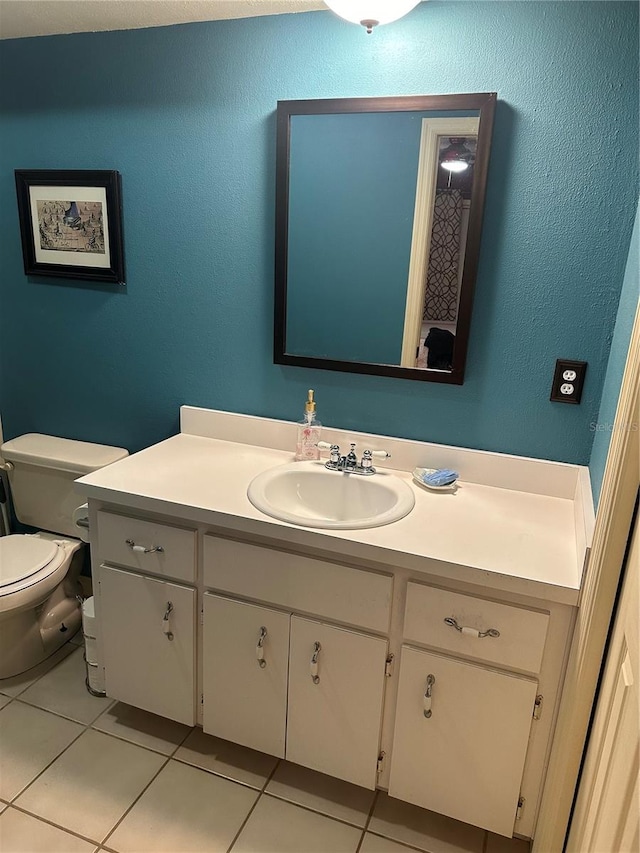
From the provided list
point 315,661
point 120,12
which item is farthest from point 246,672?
point 120,12

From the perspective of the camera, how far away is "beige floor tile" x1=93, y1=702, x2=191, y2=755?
1.82m

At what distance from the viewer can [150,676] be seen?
5.72 feet

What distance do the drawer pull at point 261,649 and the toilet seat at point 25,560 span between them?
83 cm

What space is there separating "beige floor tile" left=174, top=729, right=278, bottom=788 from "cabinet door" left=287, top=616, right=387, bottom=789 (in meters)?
0.21

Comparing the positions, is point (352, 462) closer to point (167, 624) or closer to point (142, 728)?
point (167, 624)

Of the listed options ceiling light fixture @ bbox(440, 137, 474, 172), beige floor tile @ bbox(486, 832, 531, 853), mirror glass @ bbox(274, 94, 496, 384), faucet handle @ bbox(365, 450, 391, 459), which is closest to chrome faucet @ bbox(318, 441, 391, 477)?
faucet handle @ bbox(365, 450, 391, 459)

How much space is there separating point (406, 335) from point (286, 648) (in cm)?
93

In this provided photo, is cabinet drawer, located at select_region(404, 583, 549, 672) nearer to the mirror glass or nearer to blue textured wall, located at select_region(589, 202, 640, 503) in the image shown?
blue textured wall, located at select_region(589, 202, 640, 503)

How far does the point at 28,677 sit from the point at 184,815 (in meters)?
0.81

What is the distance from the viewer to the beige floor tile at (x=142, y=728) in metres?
1.82

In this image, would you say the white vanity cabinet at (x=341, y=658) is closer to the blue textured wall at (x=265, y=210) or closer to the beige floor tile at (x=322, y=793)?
the beige floor tile at (x=322, y=793)

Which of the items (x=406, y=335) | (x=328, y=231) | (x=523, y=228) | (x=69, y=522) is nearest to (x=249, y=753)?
(x=69, y=522)

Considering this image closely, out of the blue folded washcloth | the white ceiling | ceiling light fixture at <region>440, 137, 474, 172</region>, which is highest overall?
the white ceiling

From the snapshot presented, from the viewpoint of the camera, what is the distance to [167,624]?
166 cm
